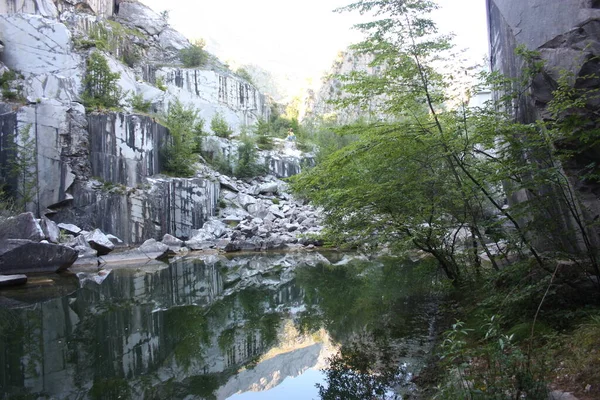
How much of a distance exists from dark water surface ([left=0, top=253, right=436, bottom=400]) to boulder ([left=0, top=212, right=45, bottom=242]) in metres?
3.18

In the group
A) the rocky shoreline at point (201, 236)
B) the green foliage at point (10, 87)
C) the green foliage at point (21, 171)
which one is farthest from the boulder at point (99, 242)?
the green foliage at point (10, 87)

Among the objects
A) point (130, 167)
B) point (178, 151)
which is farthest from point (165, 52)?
point (130, 167)

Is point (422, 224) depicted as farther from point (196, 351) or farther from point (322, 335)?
point (196, 351)

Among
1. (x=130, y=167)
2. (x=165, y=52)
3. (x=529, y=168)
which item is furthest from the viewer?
(x=165, y=52)

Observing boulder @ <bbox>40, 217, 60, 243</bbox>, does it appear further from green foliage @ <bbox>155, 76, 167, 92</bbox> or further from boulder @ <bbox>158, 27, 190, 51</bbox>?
boulder @ <bbox>158, 27, 190, 51</bbox>

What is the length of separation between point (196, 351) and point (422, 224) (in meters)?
4.05

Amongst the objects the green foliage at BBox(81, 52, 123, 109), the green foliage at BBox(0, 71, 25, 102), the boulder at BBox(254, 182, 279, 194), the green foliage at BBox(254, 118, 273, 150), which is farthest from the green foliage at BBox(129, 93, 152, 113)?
the green foliage at BBox(254, 118, 273, 150)

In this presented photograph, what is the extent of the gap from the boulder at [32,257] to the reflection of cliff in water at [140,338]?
128 inches

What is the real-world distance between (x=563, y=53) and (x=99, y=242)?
17.7m

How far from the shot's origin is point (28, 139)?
797 inches

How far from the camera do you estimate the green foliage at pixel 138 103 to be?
27520mm

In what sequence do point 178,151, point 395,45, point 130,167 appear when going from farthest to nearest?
point 178,151 < point 130,167 < point 395,45

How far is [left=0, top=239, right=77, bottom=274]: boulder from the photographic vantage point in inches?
550

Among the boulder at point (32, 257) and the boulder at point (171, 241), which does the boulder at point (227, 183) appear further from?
the boulder at point (32, 257)
